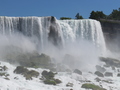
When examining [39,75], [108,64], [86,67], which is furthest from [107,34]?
[39,75]

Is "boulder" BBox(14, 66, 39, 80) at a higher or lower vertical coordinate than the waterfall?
lower

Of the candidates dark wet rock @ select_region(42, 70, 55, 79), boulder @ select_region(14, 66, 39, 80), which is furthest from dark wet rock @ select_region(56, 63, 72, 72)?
boulder @ select_region(14, 66, 39, 80)

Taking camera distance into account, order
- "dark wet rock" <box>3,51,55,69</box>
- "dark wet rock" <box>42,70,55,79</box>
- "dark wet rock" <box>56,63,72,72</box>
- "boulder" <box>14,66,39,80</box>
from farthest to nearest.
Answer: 1. "dark wet rock" <box>3,51,55,69</box>
2. "dark wet rock" <box>56,63,72,72</box>
3. "dark wet rock" <box>42,70,55,79</box>
4. "boulder" <box>14,66,39,80</box>

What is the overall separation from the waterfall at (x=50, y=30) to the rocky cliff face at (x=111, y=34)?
143 inches

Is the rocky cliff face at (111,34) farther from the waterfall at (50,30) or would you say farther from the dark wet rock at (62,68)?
the dark wet rock at (62,68)

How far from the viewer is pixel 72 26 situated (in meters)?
37.1

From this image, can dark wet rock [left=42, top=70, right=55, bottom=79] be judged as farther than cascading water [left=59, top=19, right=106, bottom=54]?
No

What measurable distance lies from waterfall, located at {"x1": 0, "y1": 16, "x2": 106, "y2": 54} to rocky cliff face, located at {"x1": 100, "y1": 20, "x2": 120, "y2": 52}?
3627 mm

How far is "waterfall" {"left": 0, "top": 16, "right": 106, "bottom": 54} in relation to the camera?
3212cm

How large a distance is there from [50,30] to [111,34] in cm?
1326

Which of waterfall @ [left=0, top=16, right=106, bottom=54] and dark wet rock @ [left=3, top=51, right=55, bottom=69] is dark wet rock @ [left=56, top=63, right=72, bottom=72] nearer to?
dark wet rock @ [left=3, top=51, right=55, bottom=69]

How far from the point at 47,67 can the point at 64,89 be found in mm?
8507

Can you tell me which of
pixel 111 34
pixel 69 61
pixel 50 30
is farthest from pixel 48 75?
pixel 111 34

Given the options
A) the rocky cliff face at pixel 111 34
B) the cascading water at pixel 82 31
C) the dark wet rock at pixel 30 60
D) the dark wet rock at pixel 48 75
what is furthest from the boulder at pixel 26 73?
the rocky cliff face at pixel 111 34
